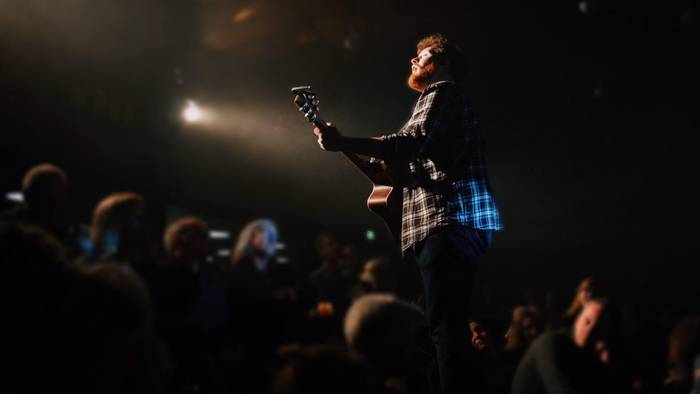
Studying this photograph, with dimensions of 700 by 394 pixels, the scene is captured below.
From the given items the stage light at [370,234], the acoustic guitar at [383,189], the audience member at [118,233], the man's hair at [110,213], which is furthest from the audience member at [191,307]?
the stage light at [370,234]

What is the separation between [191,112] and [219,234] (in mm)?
2267

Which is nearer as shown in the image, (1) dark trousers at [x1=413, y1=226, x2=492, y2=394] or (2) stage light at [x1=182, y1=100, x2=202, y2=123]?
(1) dark trousers at [x1=413, y1=226, x2=492, y2=394]

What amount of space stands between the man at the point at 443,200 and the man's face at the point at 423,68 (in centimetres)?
9

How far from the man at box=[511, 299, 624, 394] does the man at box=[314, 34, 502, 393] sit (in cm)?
78

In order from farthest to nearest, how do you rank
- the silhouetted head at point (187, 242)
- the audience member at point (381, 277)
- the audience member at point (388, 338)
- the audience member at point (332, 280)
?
the audience member at point (332, 280) → the silhouetted head at point (187, 242) → the audience member at point (381, 277) → the audience member at point (388, 338)

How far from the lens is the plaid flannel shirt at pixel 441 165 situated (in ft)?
7.70

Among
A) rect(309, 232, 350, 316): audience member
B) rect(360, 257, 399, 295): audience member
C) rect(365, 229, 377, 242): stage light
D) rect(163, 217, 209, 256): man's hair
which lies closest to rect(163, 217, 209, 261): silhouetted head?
rect(163, 217, 209, 256): man's hair

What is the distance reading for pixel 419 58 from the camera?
9.02 feet

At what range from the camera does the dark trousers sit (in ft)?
6.96

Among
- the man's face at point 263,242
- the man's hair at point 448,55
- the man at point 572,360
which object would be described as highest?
the man's hair at point 448,55

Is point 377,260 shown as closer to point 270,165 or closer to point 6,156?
point 6,156

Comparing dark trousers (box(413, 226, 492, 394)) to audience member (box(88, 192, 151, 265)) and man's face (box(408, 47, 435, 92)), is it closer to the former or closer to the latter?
man's face (box(408, 47, 435, 92))

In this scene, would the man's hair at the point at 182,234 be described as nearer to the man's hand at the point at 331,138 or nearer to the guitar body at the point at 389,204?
the guitar body at the point at 389,204

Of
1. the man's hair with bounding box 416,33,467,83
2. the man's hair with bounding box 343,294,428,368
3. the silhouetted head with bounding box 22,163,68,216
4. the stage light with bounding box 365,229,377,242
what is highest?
the stage light with bounding box 365,229,377,242
